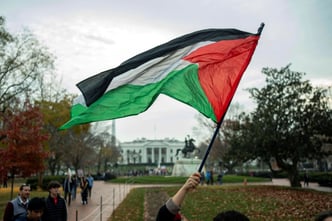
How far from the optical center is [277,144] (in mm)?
29000

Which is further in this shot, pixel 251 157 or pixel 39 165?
pixel 251 157

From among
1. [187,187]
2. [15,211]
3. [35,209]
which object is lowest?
[15,211]

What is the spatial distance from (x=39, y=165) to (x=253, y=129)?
1604cm

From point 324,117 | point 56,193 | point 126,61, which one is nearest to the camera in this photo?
point 126,61

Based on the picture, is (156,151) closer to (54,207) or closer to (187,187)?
(54,207)

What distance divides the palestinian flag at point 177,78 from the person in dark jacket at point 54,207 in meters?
1.84

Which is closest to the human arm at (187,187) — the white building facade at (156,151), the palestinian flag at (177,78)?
the palestinian flag at (177,78)

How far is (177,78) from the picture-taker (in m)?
5.74

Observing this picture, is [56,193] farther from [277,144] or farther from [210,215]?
[277,144]

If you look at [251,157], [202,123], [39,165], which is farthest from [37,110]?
[202,123]

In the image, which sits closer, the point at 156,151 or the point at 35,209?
the point at 35,209

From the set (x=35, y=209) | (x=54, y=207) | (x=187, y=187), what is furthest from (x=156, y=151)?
(x=187, y=187)

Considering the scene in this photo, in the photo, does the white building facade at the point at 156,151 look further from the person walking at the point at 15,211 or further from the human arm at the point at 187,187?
the human arm at the point at 187,187

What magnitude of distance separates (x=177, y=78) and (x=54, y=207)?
10.3 ft
